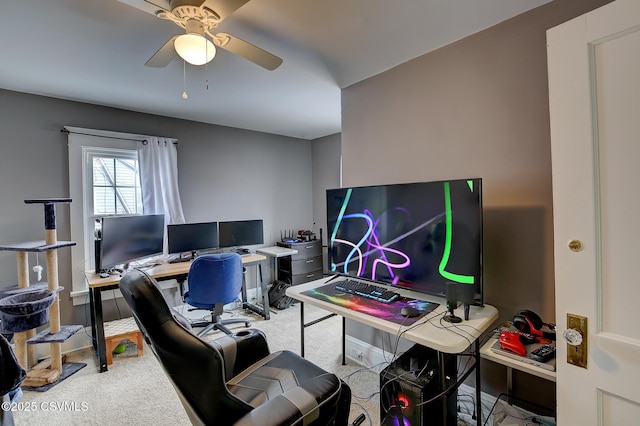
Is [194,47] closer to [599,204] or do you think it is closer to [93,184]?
[599,204]

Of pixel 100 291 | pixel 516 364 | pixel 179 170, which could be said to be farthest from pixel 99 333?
pixel 516 364

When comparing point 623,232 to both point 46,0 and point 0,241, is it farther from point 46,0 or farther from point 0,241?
point 0,241

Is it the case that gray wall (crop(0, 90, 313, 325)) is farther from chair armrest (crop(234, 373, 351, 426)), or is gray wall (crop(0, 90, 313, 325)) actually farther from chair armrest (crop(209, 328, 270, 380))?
chair armrest (crop(234, 373, 351, 426))

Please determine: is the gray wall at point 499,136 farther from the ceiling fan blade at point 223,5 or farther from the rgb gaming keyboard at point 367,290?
the ceiling fan blade at point 223,5

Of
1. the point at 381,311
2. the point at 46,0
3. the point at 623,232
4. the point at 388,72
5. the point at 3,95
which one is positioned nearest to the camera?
the point at 623,232

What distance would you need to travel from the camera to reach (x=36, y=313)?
6.99ft

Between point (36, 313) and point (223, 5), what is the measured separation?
8.28 feet

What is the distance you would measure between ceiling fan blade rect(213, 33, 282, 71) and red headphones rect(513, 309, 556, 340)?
1.90m

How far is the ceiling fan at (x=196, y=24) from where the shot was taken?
1.30m

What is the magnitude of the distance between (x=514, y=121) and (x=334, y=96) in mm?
1674

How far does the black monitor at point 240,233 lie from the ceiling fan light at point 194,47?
2450 mm

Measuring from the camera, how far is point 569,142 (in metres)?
1.02

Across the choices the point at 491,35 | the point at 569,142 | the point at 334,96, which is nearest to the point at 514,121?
the point at 491,35

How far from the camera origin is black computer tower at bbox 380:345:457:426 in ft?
4.66
